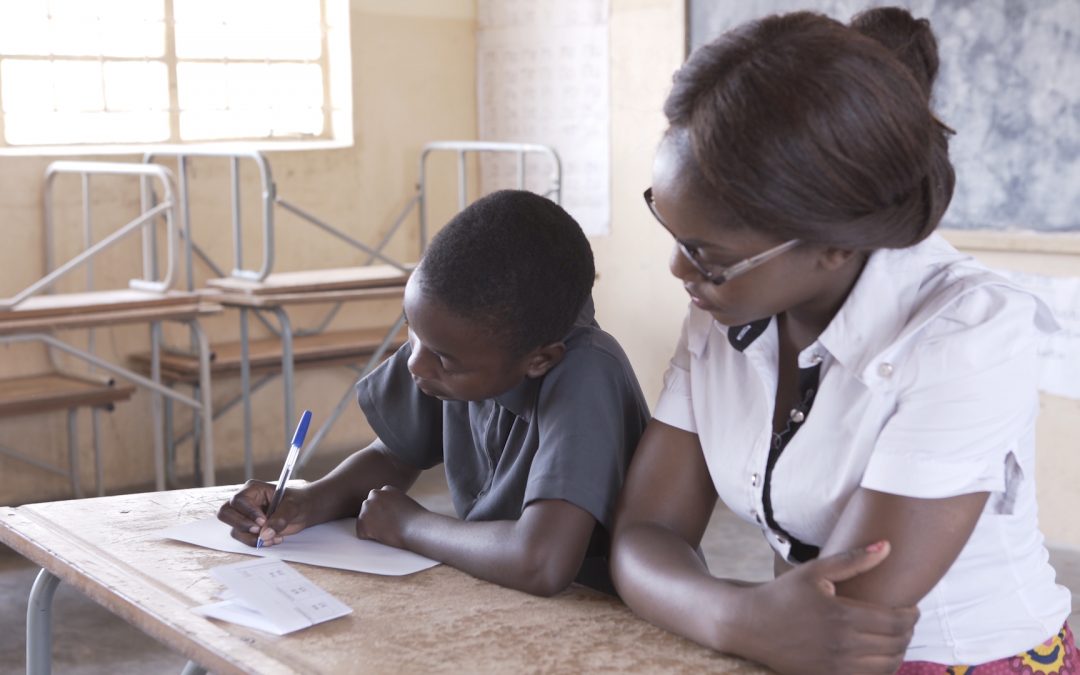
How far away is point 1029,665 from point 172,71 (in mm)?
4269

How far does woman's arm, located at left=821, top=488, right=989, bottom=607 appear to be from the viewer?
1.06 m

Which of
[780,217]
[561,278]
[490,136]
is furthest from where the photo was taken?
[490,136]

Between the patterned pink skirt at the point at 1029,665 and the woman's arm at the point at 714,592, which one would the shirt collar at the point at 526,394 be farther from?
the patterned pink skirt at the point at 1029,665

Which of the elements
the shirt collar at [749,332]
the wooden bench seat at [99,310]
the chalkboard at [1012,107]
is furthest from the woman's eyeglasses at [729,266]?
the wooden bench seat at [99,310]

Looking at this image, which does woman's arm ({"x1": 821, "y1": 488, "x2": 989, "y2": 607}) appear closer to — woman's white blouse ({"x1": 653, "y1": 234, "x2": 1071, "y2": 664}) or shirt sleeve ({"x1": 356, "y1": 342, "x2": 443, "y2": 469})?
woman's white blouse ({"x1": 653, "y1": 234, "x2": 1071, "y2": 664})

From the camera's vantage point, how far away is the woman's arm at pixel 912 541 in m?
1.06

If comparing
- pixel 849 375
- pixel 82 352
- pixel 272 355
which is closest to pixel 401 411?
pixel 849 375

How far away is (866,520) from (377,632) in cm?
45

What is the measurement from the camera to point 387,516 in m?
1.50

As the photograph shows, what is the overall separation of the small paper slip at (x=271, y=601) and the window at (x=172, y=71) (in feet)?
11.9

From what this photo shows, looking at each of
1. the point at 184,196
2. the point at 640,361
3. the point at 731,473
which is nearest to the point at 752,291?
the point at 731,473

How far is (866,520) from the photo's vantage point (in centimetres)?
109

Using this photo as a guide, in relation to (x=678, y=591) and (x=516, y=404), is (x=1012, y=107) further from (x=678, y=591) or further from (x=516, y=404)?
(x=678, y=591)

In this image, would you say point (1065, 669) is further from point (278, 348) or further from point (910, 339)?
point (278, 348)
